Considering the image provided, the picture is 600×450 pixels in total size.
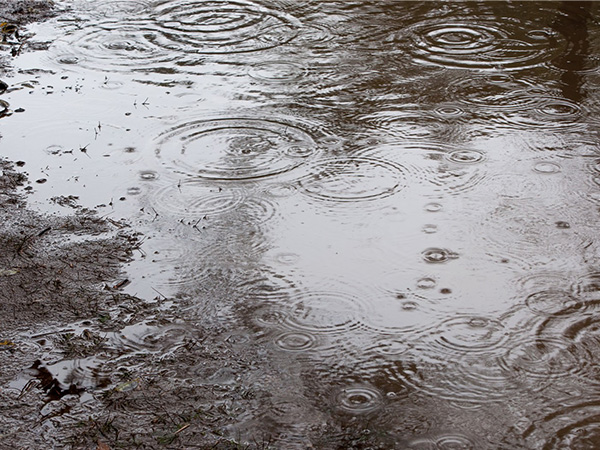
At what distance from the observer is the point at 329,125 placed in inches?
199

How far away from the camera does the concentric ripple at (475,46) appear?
5.91 m

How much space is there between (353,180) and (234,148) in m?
0.85

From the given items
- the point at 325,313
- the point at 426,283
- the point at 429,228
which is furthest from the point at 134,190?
the point at 426,283

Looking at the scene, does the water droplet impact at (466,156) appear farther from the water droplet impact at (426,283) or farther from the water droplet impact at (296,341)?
the water droplet impact at (296,341)

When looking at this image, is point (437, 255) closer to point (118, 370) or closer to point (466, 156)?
point (466, 156)

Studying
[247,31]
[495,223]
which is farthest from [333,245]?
[247,31]

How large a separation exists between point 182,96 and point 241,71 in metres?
0.59

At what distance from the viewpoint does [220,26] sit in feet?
22.3

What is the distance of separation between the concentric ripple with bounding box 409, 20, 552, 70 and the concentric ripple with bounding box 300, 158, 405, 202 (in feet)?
5.75

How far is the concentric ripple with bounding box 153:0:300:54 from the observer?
21.0 ft

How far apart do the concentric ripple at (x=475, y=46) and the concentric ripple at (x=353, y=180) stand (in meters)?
1.75

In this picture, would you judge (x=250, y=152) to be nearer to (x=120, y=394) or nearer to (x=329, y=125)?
(x=329, y=125)

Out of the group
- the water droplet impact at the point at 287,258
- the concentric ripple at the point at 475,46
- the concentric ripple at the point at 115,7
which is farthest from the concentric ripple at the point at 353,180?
the concentric ripple at the point at 115,7

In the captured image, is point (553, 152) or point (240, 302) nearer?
point (240, 302)
